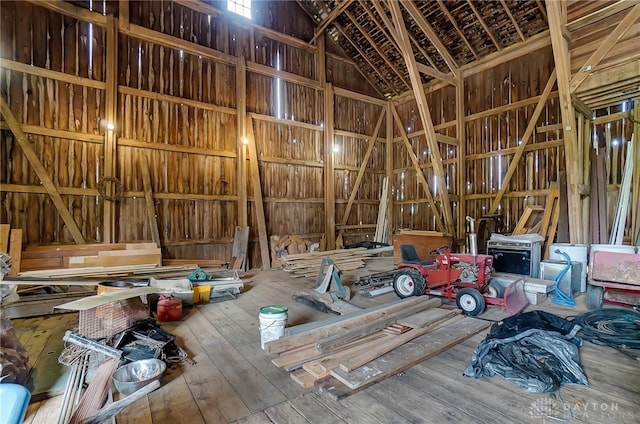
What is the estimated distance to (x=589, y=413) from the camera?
1783 millimetres

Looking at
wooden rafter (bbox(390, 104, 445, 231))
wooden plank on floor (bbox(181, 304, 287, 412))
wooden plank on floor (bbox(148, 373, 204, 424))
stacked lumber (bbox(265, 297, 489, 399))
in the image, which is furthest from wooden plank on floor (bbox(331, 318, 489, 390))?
wooden rafter (bbox(390, 104, 445, 231))

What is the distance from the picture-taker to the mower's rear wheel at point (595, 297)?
11.8 ft

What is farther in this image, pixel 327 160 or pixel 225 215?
pixel 327 160

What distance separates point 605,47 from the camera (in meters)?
4.11

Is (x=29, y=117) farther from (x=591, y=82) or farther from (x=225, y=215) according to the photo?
(x=591, y=82)

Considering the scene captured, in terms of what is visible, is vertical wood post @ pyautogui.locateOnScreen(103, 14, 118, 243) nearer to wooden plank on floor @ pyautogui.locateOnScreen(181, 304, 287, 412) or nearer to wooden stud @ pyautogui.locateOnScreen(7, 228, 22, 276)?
wooden stud @ pyautogui.locateOnScreen(7, 228, 22, 276)

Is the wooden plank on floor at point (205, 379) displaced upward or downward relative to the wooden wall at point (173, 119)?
downward

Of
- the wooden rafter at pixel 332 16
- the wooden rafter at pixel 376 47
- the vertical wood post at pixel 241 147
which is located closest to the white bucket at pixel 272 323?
the vertical wood post at pixel 241 147

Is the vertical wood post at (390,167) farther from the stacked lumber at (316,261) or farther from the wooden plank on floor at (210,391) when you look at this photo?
the wooden plank on floor at (210,391)

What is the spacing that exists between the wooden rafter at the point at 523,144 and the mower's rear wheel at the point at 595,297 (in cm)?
351

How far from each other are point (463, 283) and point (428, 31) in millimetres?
5693

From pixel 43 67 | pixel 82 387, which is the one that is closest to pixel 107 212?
pixel 43 67

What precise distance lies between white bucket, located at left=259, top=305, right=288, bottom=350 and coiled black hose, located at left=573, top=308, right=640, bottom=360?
2.92m

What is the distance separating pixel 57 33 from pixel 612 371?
8.76 meters
